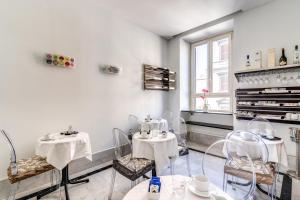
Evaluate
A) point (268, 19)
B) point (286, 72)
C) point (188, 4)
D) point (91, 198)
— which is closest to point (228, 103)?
point (286, 72)

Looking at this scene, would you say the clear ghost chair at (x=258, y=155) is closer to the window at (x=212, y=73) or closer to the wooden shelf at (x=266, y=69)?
the wooden shelf at (x=266, y=69)

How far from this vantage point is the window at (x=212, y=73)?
13.2 feet

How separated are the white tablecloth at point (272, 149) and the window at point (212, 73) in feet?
6.23

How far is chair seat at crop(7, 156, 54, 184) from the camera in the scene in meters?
1.68

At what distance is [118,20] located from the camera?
3.36 m

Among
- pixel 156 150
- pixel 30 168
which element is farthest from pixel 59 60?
pixel 156 150

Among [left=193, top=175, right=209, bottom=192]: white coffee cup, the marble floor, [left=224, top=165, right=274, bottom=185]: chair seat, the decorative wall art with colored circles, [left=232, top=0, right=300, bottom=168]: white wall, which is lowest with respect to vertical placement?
the marble floor

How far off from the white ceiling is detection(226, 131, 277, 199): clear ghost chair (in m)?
2.45

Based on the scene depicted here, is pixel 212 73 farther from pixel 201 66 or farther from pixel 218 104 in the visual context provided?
pixel 218 104

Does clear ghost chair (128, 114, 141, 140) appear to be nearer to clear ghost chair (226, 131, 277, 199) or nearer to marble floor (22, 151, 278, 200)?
marble floor (22, 151, 278, 200)

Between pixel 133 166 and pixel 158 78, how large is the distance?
Answer: 2.75 metres

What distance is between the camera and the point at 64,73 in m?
2.59

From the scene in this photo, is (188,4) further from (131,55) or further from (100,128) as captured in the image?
(100,128)

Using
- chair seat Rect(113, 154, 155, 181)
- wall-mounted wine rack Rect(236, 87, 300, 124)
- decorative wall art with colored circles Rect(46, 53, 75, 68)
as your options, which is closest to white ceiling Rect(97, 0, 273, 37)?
decorative wall art with colored circles Rect(46, 53, 75, 68)
